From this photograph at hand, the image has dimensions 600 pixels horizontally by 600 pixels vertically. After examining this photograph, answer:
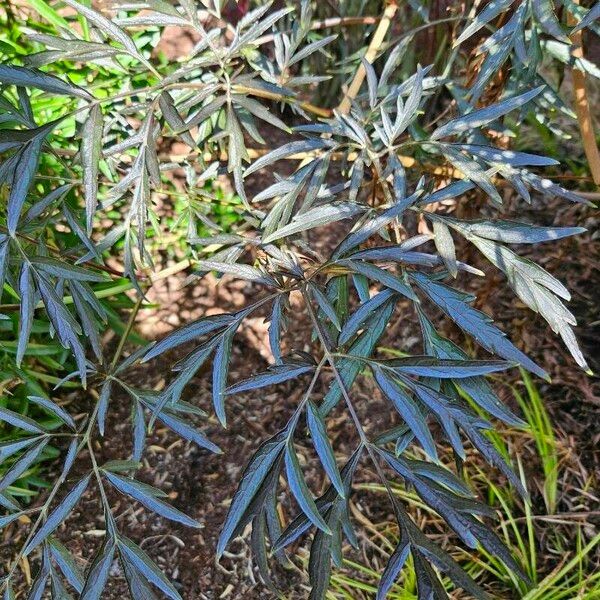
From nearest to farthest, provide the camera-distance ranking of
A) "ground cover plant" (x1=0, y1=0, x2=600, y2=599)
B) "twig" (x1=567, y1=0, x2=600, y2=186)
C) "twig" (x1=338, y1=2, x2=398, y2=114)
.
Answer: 1. "ground cover plant" (x1=0, y1=0, x2=600, y2=599)
2. "twig" (x1=567, y1=0, x2=600, y2=186)
3. "twig" (x1=338, y1=2, x2=398, y2=114)

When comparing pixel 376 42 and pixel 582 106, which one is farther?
pixel 376 42

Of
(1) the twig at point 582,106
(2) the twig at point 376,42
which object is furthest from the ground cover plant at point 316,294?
(2) the twig at point 376,42

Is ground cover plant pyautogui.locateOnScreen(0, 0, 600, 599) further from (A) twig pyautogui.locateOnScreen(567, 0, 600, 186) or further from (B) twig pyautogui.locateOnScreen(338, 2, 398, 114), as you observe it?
(B) twig pyautogui.locateOnScreen(338, 2, 398, 114)

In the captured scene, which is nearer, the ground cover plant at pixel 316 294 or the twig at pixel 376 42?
the ground cover plant at pixel 316 294

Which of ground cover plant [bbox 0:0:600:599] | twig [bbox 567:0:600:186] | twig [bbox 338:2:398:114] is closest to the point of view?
ground cover plant [bbox 0:0:600:599]

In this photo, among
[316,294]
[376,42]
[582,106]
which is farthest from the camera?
[376,42]

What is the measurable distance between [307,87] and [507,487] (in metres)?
1.49

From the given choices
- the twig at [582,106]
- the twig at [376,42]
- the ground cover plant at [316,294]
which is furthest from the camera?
the twig at [376,42]

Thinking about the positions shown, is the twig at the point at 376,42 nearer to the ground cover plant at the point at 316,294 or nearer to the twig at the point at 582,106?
the ground cover plant at the point at 316,294

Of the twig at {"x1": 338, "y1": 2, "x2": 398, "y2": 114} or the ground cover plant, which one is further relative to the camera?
the twig at {"x1": 338, "y1": 2, "x2": 398, "y2": 114}

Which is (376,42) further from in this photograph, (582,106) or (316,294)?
(316,294)

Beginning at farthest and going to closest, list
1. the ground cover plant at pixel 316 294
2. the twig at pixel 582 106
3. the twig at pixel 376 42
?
1. the twig at pixel 376 42
2. the twig at pixel 582 106
3. the ground cover plant at pixel 316 294

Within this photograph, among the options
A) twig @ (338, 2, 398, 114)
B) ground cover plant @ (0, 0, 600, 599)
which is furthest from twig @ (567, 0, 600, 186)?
twig @ (338, 2, 398, 114)

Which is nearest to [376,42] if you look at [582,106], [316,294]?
[582,106]
